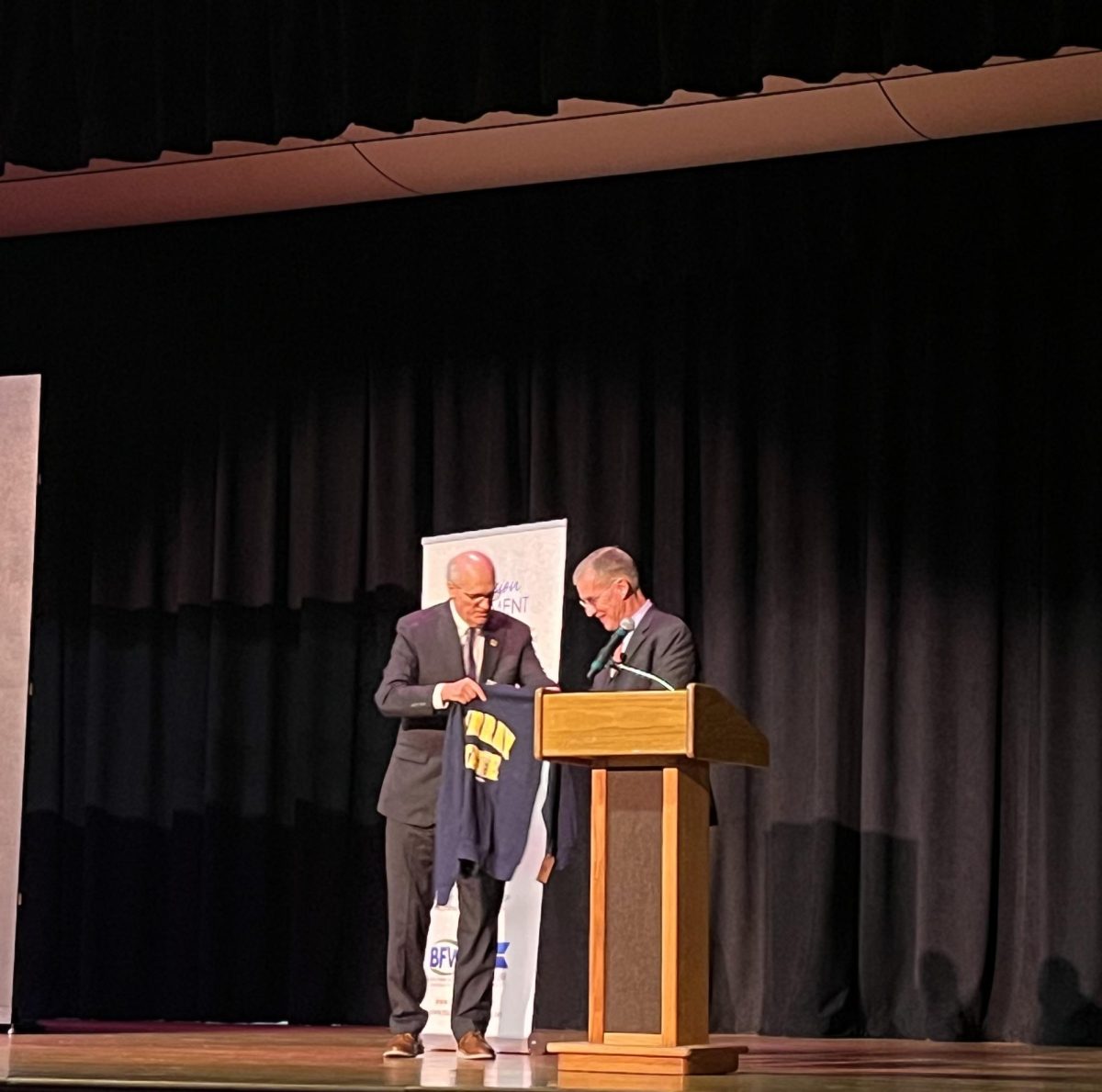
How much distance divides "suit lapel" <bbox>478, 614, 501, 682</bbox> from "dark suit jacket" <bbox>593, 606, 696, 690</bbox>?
0.33m

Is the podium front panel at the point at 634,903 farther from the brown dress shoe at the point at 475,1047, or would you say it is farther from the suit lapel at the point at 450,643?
the suit lapel at the point at 450,643

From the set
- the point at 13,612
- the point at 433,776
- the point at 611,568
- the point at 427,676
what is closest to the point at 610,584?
the point at 611,568

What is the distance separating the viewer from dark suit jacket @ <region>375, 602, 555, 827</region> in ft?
18.4

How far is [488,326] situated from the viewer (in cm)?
770

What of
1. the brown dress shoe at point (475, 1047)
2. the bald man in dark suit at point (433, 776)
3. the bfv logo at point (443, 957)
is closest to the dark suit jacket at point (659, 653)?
the bald man in dark suit at point (433, 776)

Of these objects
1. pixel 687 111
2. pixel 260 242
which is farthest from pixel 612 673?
pixel 260 242

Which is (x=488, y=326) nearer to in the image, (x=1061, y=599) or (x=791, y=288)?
(x=791, y=288)

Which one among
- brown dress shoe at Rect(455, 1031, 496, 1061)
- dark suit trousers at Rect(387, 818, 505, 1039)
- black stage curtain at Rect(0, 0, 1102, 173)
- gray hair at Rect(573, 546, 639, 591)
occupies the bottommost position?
brown dress shoe at Rect(455, 1031, 496, 1061)

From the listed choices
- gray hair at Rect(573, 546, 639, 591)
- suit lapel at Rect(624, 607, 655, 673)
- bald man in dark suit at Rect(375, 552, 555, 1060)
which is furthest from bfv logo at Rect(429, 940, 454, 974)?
gray hair at Rect(573, 546, 639, 591)

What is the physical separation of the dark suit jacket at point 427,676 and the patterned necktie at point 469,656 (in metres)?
0.02

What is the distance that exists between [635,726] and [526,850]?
191 cm

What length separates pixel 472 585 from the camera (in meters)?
5.53

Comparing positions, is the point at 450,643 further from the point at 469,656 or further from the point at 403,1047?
the point at 403,1047

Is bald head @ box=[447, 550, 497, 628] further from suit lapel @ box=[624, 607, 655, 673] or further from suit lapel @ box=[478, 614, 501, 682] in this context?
suit lapel @ box=[624, 607, 655, 673]
